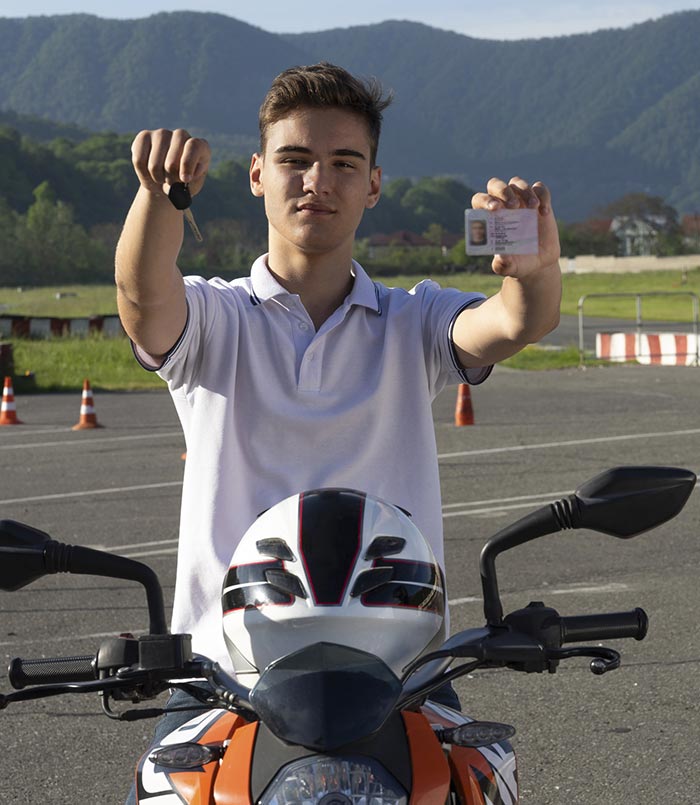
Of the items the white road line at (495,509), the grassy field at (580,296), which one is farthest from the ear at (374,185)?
the grassy field at (580,296)

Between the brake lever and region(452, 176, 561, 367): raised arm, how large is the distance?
0.73 metres

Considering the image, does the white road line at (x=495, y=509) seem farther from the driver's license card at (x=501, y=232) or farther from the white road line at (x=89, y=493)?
the driver's license card at (x=501, y=232)

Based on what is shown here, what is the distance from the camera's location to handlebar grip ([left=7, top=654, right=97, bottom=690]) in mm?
2172

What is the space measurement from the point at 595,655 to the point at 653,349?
78.4 feet

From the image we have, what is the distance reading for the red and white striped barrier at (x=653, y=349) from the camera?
24.8 metres

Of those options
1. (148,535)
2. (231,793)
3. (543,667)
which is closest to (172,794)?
(231,793)

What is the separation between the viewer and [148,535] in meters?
9.45

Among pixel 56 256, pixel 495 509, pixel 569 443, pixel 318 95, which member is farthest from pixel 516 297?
pixel 56 256

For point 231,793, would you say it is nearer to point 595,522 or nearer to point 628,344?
point 595,522

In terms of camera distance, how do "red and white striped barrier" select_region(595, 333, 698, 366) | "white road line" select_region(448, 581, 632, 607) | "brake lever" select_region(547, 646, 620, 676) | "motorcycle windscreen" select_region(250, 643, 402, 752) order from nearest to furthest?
"motorcycle windscreen" select_region(250, 643, 402, 752) → "brake lever" select_region(547, 646, 620, 676) → "white road line" select_region(448, 581, 632, 607) → "red and white striped barrier" select_region(595, 333, 698, 366)

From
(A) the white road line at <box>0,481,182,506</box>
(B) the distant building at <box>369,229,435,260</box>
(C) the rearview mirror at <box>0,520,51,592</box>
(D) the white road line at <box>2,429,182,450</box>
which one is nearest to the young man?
(C) the rearview mirror at <box>0,520,51,592</box>

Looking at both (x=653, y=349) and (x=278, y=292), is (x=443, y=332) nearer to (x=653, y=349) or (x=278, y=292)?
(x=278, y=292)

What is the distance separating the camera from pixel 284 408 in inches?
106

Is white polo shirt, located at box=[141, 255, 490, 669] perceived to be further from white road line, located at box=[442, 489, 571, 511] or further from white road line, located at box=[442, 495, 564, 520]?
white road line, located at box=[442, 489, 571, 511]
